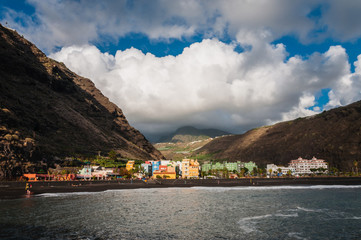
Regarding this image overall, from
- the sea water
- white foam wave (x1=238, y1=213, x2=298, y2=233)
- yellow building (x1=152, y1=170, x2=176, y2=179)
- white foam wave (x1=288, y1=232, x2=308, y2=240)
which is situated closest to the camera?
white foam wave (x1=288, y1=232, x2=308, y2=240)

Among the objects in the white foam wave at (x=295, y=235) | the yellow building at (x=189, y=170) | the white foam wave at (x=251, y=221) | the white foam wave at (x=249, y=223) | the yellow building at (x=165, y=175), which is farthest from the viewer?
the yellow building at (x=189, y=170)

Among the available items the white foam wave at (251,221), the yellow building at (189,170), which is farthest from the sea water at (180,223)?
the yellow building at (189,170)

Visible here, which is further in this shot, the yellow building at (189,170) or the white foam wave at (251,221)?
the yellow building at (189,170)

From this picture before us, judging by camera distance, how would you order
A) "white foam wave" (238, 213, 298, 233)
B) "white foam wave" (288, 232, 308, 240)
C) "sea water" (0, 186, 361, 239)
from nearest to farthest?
"white foam wave" (288, 232, 308, 240), "sea water" (0, 186, 361, 239), "white foam wave" (238, 213, 298, 233)

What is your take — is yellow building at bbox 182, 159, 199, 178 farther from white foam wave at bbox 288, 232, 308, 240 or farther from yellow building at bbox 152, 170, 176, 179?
white foam wave at bbox 288, 232, 308, 240

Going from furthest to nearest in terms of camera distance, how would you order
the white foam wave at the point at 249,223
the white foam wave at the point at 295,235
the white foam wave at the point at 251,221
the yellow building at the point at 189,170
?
the yellow building at the point at 189,170, the white foam wave at the point at 251,221, the white foam wave at the point at 249,223, the white foam wave at the point at 295,235

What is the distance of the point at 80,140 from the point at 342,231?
187597mm

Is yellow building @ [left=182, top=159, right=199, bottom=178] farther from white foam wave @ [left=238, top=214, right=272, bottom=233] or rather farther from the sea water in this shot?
white foam wave @ [left=238, top=214, right=272, bottom=233]

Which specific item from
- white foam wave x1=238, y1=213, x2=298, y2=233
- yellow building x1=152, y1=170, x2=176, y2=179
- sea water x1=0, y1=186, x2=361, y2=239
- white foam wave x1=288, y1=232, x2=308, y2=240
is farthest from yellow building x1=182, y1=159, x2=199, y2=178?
white foam wave x1=288, y1=232, x2=308, y2=240

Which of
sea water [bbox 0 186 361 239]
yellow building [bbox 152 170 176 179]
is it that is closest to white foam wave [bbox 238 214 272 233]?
sea water [bbox 0 186 361 239]

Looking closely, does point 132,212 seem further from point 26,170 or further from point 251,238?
point 26,170

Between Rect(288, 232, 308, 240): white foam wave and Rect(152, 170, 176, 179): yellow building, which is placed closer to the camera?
Rect(288, 232, 308, 240): white foam wave

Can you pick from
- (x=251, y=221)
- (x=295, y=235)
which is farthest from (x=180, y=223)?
(x=295, y=235)

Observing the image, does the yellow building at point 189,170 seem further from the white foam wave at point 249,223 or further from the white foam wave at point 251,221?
the white foam wave at point 249,223
